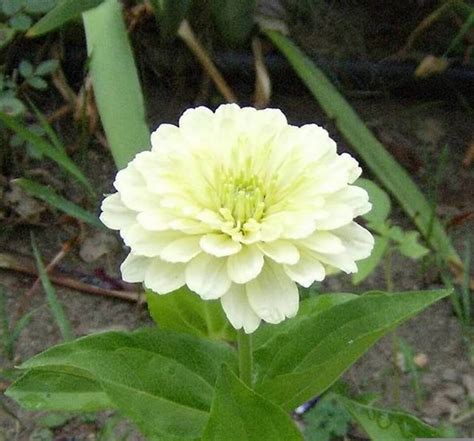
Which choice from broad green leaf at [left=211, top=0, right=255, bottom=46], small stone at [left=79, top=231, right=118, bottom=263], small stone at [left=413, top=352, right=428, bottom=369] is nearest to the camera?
small stone at [left=413, top=352, right=428, bottom=369]

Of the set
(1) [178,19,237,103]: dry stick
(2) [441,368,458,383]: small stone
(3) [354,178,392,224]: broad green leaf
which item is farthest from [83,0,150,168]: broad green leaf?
(2) [441,368,458,383]: small stone

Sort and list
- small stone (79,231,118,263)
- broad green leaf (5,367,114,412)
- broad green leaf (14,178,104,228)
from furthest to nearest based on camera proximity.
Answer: small stone (79,231,118,263), broad green leaf (14,178,104,228), broad green leaf (5,367,114,412)

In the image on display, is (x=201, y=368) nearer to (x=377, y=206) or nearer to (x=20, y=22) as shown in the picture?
(x=377, y=206)

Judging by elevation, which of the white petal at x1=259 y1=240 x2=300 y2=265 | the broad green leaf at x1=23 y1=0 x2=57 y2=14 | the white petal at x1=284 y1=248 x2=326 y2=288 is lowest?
the broad green leaf at x1=23 y1=0 x2=57 y2=14

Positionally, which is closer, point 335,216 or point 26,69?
point 335,216

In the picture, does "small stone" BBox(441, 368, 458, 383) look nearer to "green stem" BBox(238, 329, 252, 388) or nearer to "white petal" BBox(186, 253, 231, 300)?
"green stem" BBox(238, 329, 252, 388)

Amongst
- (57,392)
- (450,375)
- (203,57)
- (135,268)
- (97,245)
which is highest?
(135,268)

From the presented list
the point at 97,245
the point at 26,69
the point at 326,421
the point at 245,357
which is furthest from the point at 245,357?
the point at 26,69

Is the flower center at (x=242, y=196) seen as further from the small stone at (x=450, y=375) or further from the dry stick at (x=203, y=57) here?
the dry stick at (x=203, y=57)
